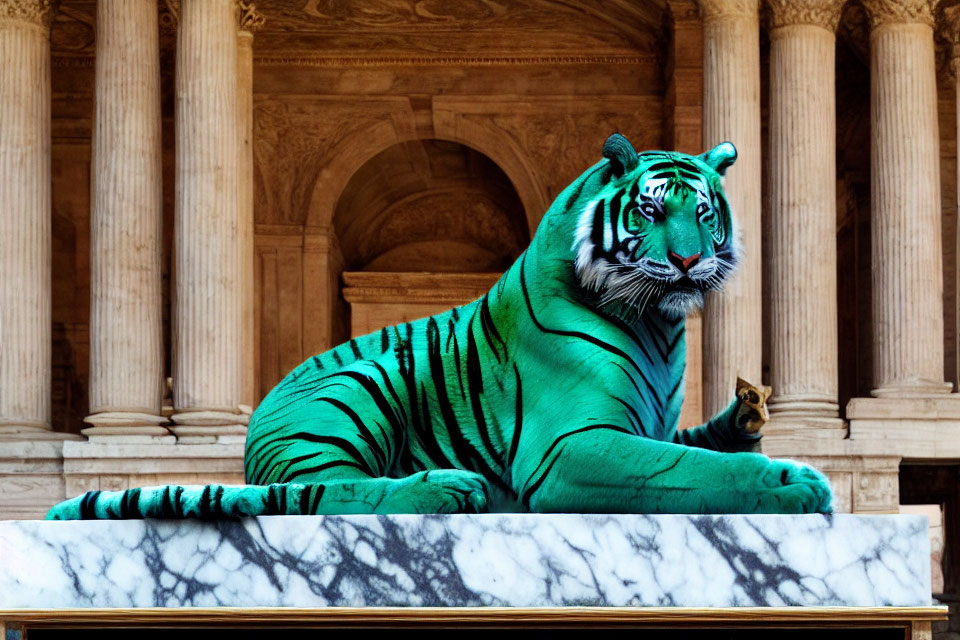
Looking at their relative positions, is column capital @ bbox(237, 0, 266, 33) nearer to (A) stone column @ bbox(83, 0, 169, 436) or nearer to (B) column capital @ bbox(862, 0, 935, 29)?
(A) stone column @ bbox(83, 0, 169, 436)

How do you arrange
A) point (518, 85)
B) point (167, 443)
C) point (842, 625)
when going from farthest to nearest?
1. point (518, 85)
2. point (167, 443)
3. point (842, 625)

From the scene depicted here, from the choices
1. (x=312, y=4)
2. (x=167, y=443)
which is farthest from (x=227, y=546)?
(x=312, y=4)

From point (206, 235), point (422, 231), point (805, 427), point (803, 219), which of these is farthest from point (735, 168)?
point (422, 231)

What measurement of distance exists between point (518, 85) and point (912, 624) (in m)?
35.1

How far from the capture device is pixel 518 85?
39094mm

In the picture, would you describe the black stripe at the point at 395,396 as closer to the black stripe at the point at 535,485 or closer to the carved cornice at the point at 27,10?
the black stripe at the point at 535,485

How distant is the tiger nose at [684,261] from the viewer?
5426 mm

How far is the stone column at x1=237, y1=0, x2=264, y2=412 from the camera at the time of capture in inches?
1198

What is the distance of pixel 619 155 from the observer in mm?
5688

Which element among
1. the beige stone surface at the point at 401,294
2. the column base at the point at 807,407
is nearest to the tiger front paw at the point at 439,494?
the column base at the point at 807,407

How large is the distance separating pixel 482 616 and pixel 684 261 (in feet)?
4.96

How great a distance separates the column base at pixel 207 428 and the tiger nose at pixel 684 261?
2215cm

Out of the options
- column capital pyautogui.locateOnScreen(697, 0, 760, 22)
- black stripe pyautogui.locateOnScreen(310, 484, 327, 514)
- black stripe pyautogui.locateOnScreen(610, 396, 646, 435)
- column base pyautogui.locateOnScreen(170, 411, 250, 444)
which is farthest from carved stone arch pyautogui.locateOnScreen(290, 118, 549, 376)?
black stripe pyautogui.locateOnScreen(310, 484, 327, 514)

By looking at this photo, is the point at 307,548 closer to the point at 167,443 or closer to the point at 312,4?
the point at 167,443
